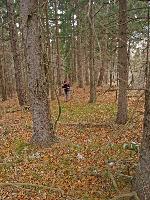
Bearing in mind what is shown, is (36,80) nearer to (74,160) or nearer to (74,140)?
(74,140)

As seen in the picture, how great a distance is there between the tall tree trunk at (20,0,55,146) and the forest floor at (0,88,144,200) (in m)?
0.54

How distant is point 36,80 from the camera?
12516 mm

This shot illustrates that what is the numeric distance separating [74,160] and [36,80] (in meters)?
3.12

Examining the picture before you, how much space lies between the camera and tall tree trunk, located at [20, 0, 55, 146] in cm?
1216

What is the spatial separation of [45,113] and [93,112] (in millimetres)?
6361

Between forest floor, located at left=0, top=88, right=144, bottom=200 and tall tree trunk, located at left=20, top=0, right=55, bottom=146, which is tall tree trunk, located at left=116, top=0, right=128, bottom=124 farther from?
tall tree trunk, located at left=20, top=0, right=55, bottom=146

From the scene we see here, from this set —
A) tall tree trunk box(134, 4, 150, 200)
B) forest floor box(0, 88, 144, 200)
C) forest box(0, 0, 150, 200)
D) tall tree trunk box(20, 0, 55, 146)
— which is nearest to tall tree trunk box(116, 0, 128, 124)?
forest box(0, 0, 150, 200)

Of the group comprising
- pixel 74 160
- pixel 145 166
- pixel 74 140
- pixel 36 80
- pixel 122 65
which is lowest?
pixel 74 160

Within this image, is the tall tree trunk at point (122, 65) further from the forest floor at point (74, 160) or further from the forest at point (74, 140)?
the forest floor at point (74, 160)

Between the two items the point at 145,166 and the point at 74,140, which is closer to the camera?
the point at 145,166

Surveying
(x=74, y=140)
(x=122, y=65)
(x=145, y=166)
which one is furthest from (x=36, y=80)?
(x=145, y=166)

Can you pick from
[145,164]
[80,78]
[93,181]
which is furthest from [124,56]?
[80,78]

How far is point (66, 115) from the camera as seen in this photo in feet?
61.5

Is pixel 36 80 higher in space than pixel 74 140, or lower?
higher
